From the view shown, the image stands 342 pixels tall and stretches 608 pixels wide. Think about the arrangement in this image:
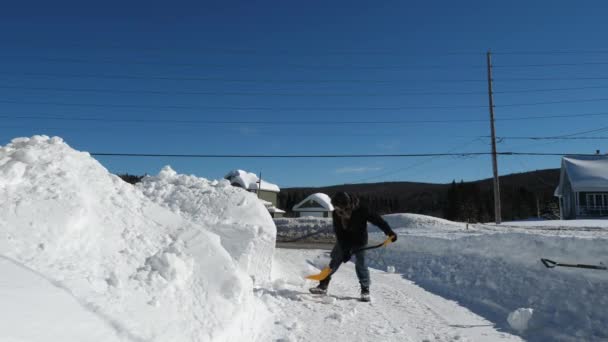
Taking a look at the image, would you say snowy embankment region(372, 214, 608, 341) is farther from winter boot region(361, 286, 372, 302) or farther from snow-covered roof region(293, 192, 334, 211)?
snow-covered roof region(293, 192, 334, 211)

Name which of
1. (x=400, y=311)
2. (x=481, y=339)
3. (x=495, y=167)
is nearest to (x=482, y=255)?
(x=400, y=311)

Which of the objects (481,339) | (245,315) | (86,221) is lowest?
(481,339)

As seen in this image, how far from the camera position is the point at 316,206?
2008 inches

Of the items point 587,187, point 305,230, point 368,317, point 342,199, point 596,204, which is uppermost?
point 587,187

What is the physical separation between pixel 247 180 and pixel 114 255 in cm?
4834

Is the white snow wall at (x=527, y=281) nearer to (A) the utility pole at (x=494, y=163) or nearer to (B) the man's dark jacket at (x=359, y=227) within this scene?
(B) the man's dark jacket at (x=359, y=227)

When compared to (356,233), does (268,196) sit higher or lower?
higher

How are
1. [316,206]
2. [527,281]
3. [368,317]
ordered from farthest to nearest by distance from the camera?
[316,206]
[527,281]
[368,317]

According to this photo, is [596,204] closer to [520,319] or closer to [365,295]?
[520,319]

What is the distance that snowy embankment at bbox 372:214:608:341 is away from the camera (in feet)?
17.3

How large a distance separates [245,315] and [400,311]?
247 centimetres

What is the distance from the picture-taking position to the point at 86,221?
13.1ft

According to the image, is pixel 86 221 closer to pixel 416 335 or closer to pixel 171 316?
pixel 171 316

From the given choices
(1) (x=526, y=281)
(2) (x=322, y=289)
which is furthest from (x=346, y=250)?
(1) (x=526, y=281)
